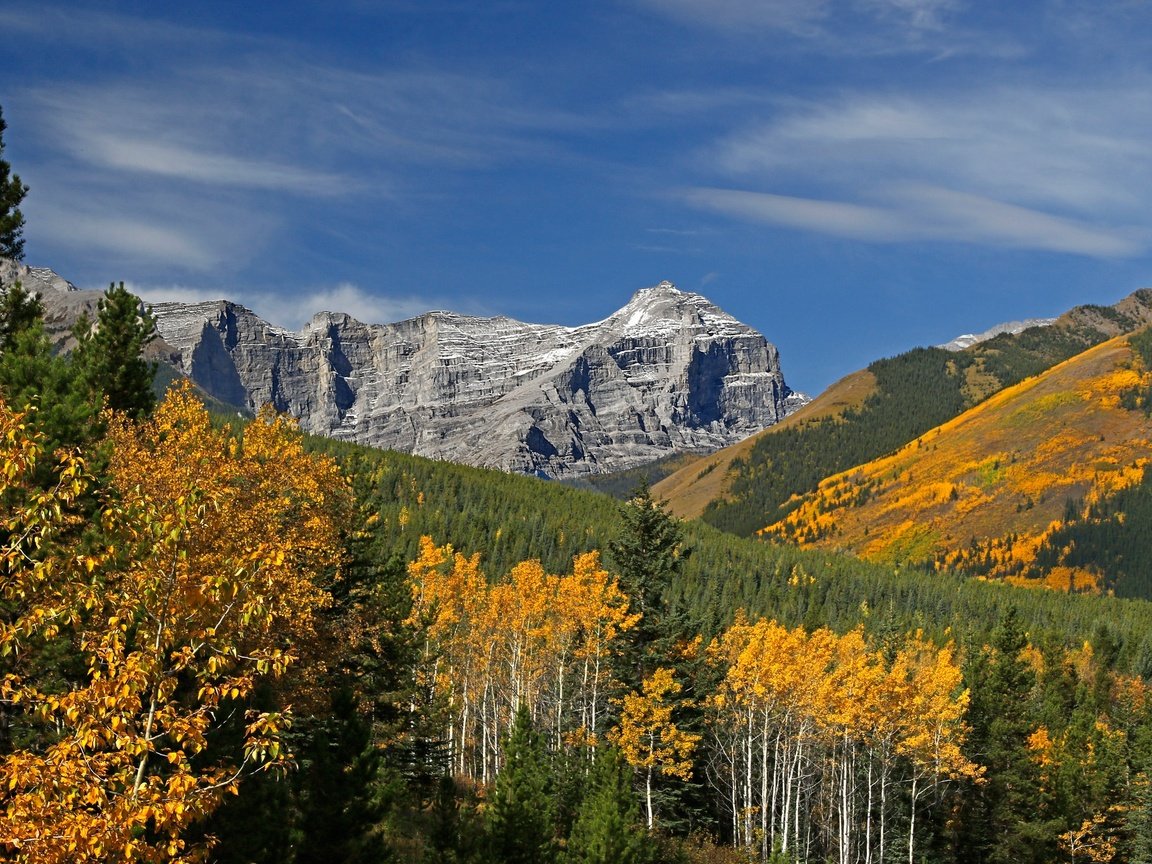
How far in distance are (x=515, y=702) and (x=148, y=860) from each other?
56771 millimetres

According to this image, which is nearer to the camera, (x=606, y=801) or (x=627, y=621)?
(x=606, y=801)

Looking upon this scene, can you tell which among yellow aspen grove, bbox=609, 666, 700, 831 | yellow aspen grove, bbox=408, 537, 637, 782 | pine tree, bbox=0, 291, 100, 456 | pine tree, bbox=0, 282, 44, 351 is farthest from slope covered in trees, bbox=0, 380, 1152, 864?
pine tree, bbox=0, 282, 44, 351

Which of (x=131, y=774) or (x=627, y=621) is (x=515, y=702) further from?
(x=131, y=774)

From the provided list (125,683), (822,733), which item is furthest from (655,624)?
(125,683)

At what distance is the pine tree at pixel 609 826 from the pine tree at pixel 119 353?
72.6 feet

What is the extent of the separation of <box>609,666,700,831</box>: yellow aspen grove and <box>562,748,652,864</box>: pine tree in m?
3.44

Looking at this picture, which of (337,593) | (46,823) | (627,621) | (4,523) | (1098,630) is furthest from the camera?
(1098,630)

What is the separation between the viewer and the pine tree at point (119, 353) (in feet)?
122

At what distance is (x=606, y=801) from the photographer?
114ft

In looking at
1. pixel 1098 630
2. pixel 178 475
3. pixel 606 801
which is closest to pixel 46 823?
pixel 178 475

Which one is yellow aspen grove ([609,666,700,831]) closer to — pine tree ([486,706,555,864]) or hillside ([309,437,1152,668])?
pine tree ([486,706,555,864])

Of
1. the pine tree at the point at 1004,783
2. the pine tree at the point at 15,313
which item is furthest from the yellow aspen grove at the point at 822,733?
the pine tree at the point at 15,313

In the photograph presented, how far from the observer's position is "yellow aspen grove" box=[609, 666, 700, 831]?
1716 inches

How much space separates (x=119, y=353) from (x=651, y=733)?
27700 mm
